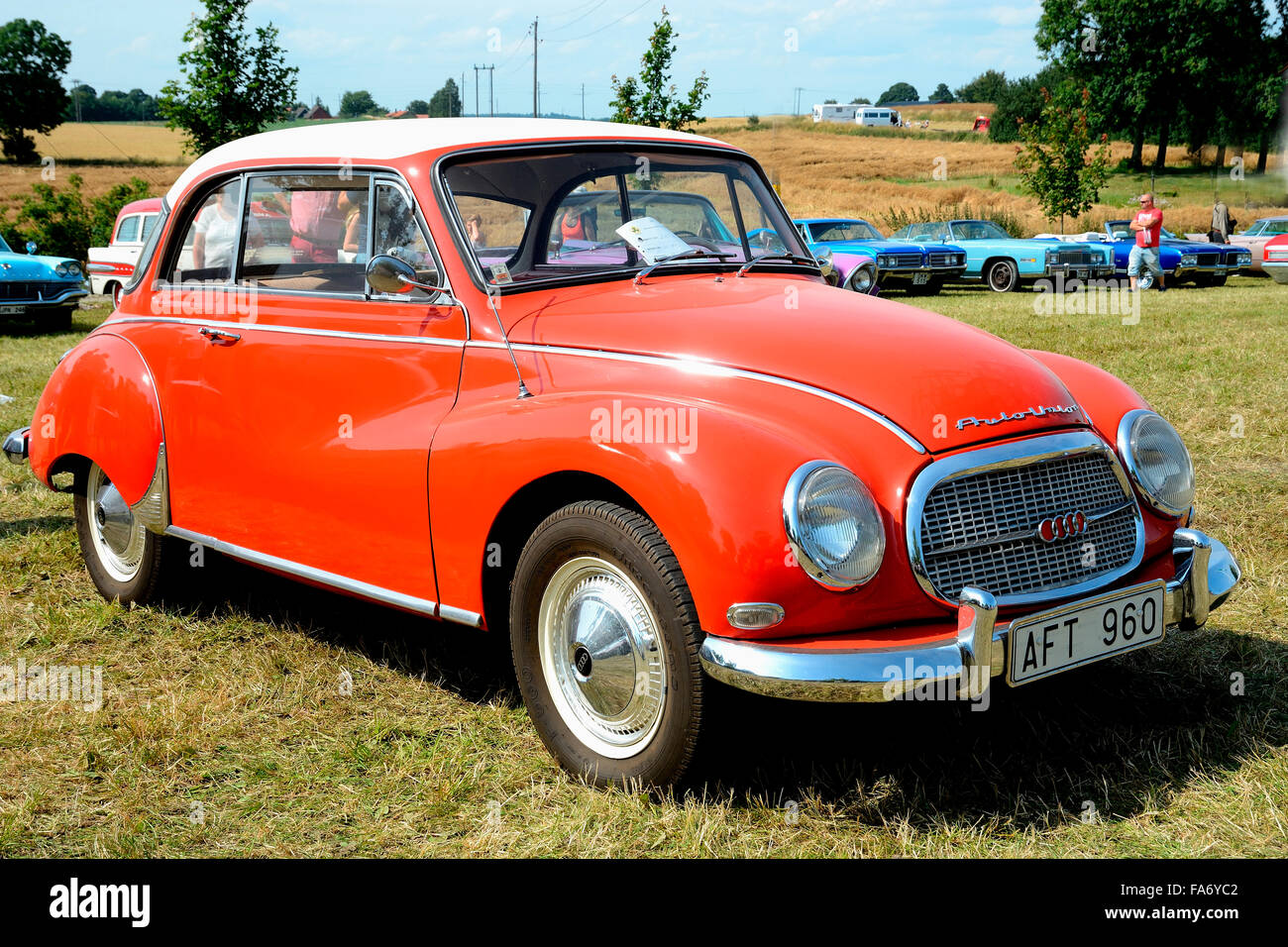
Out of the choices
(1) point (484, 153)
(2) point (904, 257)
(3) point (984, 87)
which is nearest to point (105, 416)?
(1) point (484, 153)

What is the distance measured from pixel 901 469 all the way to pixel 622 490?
0.73m

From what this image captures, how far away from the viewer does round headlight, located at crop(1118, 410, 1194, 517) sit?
347cm

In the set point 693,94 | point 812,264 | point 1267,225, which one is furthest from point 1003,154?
point 812,264

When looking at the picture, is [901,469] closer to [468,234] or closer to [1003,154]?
[468,234]

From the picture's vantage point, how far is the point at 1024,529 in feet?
10.0

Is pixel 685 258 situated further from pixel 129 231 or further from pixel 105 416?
pixel 129 231

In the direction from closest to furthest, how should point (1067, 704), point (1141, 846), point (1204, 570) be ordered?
point (1141, 846), point (1204, 570), point (1067, 704)

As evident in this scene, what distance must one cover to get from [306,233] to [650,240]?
127 centimetres

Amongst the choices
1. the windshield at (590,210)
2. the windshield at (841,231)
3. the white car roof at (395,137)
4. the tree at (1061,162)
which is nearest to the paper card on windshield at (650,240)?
the windshield at (590,210)

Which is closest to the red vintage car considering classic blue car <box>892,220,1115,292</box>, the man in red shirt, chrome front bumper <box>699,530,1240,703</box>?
chrome front bumper <box>699,530,1240,703</box>

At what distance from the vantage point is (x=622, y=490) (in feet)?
10.1

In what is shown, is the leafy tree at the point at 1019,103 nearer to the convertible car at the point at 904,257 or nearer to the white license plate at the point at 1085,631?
the convertible car at the point at 904,257

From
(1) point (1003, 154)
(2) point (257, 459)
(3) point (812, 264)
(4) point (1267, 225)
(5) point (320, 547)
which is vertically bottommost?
(5) point (320, 547)

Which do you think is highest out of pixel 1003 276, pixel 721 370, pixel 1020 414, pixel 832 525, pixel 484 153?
pixel 1003 276
